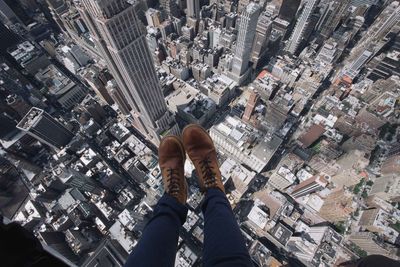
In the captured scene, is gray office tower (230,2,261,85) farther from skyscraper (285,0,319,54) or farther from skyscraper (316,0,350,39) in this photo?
skyscraper (316,0,350,39)

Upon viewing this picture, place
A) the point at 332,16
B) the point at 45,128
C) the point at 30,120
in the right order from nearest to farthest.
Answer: the point at 30,120, the point at 45,128, the point at 332,16

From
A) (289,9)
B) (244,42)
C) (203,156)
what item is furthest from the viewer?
(289,9)

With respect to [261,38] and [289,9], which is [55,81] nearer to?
[261,38]

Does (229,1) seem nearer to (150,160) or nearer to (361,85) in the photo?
(361,85)

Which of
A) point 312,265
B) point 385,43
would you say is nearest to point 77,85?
point 312,265

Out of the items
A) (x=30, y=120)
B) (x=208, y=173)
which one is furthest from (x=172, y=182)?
(x=30, y=120)

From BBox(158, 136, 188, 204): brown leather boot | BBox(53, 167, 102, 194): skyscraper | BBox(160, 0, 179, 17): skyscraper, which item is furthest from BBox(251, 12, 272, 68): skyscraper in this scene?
BBox(53, 167, 102, 194): skyscraper
